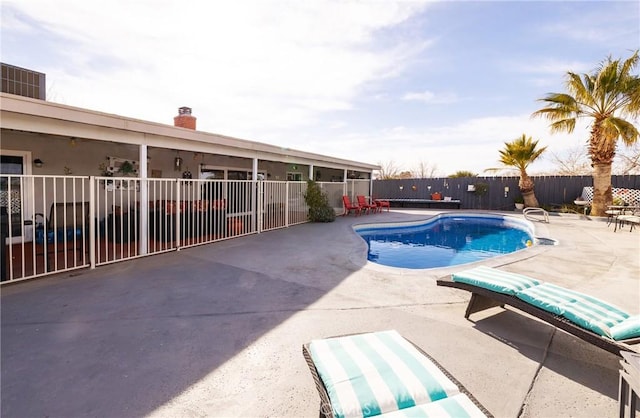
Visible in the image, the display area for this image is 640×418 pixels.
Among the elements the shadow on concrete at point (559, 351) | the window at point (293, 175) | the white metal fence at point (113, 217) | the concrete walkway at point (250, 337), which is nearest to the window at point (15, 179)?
the white metal fence at point (113, 217)

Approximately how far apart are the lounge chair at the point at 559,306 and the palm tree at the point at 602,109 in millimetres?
13408

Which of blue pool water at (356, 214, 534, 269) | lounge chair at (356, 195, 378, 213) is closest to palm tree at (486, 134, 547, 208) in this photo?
blue pool water at (356, 214, 534, 269)

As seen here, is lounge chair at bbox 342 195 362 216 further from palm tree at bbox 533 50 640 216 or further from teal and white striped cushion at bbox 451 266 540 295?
teal and white striped cushion at bbox 451 266 540 295

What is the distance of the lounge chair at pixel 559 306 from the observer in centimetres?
236

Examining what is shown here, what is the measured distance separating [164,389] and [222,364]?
1.51 feet

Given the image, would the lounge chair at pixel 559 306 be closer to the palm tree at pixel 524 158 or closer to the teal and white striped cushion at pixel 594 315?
the teal and white striped cushion at pixel 594 315

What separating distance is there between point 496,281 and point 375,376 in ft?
7.39

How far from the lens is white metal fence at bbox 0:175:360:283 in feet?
17.1

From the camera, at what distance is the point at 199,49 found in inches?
317

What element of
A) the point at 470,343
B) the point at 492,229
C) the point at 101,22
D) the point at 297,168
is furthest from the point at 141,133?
the point at 492,229

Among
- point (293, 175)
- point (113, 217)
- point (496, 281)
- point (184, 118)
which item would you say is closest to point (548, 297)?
point (496, 281)

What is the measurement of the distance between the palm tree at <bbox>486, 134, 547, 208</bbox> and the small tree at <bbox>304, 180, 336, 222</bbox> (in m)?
11.1

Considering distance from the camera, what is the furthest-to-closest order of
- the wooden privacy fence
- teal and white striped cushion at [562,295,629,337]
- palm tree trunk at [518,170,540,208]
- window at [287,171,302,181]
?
palm tree trunk at [518,170,540,208]
the wooden privacy fence
window at [287,171,302,181]
teal and white striped cushion at [562,295,629,337]

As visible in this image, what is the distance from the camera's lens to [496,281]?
10.9 ft
